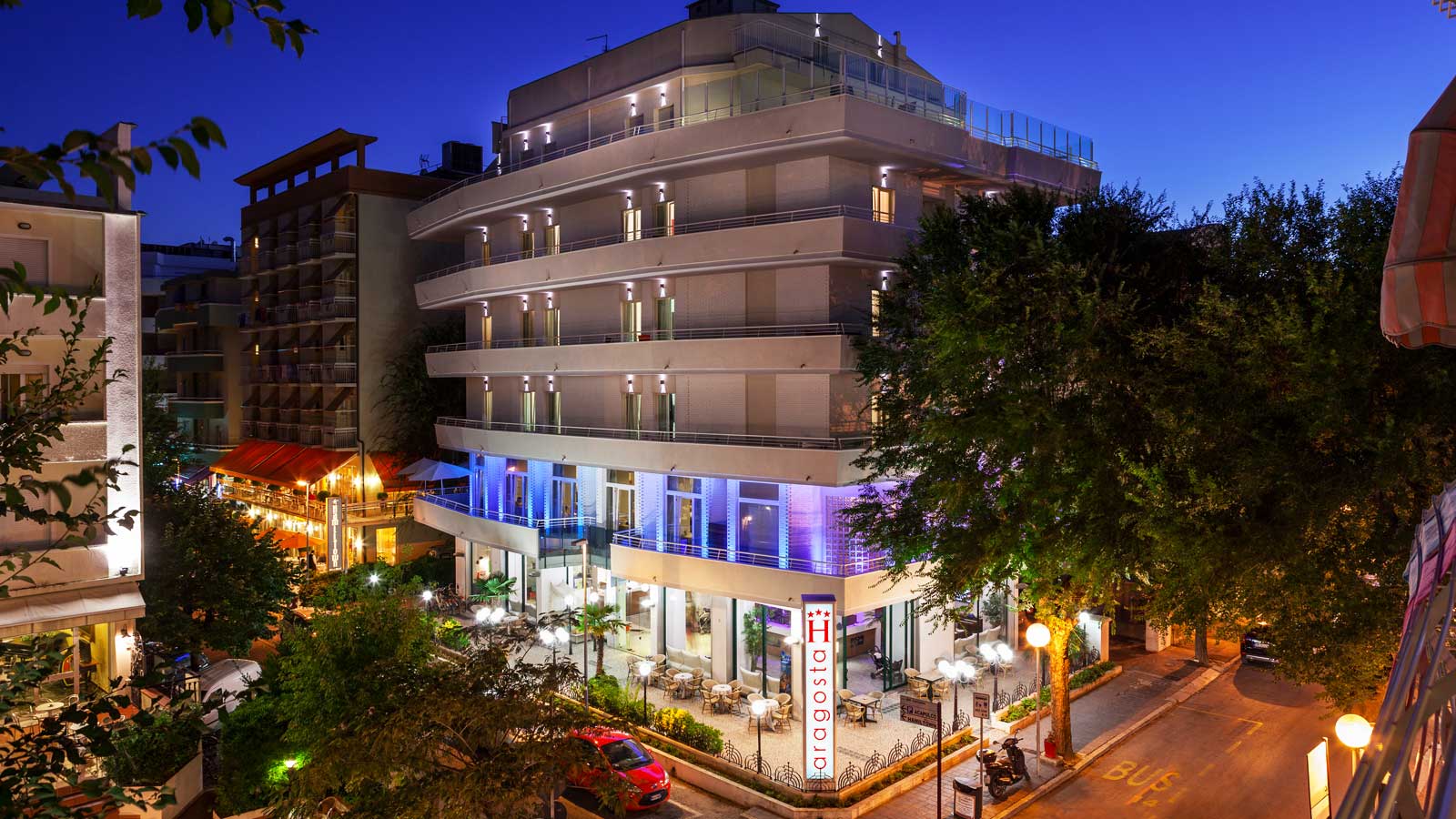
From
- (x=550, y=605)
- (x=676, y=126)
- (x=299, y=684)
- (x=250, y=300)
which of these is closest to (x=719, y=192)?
(x=676, y=126)

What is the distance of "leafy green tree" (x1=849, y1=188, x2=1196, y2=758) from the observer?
21.2m

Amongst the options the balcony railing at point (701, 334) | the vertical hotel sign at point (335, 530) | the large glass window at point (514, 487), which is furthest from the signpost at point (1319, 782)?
the vertical hotel sign at point (335, 530)

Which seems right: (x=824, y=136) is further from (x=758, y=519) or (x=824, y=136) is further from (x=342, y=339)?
(x=342, y=339)

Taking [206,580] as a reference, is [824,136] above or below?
above

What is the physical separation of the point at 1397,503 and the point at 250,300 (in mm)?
55965

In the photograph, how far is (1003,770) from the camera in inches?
835

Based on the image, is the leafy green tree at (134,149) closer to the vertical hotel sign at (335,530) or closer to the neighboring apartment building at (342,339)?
the vertical hotel sign at (335,530)

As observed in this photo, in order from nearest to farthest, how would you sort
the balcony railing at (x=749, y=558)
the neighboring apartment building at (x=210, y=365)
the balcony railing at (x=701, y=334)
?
1. the balcony railing at (x=749, y=558)
2. the balcony railing at (x=701, y=334)
3. the neighboring apartment building at (x=210, y=365)

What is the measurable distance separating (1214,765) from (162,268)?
282 ft

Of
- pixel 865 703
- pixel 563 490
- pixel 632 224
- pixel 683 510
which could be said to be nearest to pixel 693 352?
pixel 683 510

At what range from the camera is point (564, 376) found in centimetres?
3631

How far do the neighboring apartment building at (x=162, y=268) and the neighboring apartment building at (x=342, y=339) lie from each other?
17.5 meters

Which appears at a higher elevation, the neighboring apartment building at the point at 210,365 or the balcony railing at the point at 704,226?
the balcony railing at the point at 704,226

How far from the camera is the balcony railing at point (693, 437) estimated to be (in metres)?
27.7
